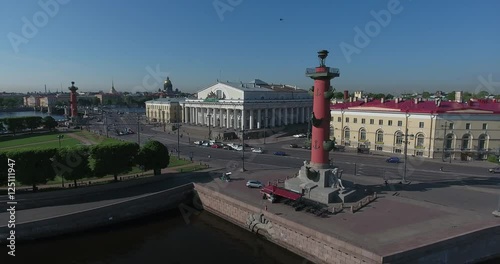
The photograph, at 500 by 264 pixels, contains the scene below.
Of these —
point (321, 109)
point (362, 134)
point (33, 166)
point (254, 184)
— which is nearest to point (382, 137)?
point (362, 134)

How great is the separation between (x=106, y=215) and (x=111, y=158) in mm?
7562

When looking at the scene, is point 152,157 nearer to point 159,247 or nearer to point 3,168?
point 3,168

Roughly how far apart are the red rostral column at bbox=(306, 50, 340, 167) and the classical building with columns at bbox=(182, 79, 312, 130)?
54.9 m

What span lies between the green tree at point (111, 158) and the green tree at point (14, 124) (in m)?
65.6

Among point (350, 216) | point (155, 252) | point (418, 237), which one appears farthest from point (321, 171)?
point (155, 252)

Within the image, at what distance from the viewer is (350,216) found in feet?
90.9

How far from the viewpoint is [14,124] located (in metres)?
86.8

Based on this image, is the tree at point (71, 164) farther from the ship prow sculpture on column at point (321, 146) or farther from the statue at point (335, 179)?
the statue at point (335, 179)

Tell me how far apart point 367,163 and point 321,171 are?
2110 cm

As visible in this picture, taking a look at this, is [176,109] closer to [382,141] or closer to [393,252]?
[382,141]

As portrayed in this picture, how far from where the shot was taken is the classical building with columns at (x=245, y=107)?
93188 mm

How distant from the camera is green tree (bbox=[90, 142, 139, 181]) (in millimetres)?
36375

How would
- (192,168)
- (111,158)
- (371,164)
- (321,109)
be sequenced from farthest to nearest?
(371,164) → (192,168) → (111,158) → (321,109)

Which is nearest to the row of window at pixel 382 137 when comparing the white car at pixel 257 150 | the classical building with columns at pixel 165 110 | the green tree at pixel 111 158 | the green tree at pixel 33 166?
the white car at pixel 257 150
